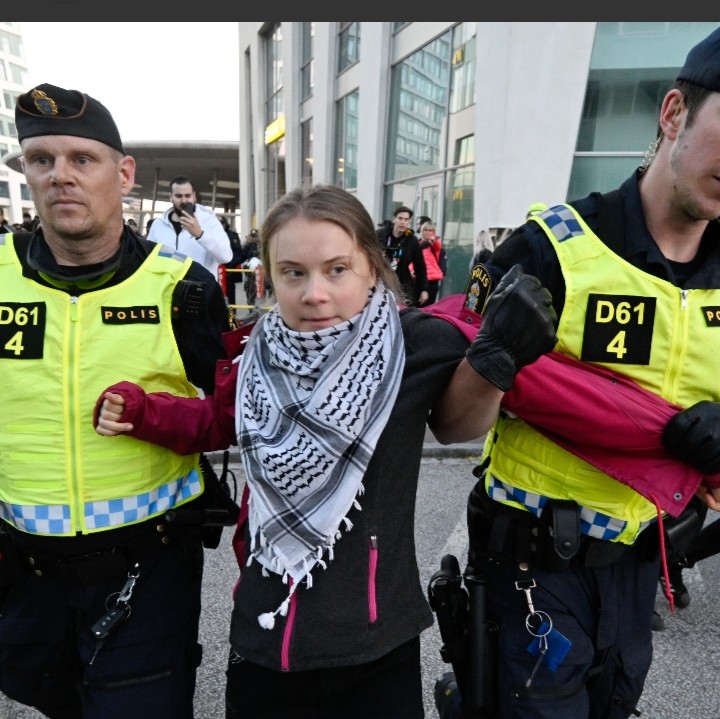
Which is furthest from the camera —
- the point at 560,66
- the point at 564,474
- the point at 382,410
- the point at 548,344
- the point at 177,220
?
the point at 560,66

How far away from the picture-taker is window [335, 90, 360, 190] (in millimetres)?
14852

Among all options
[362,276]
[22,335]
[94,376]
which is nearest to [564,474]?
[362,276]

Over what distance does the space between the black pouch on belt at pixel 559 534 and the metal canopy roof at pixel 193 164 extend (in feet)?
90.4

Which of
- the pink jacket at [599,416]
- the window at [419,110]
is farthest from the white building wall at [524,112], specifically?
the pink jacket at [599,416]

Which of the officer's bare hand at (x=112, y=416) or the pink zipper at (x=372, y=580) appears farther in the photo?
the officer's bare hand at (x=112, y=416)

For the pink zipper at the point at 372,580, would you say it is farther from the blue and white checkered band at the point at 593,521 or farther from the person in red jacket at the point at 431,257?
the person in red jacket at the point at 431,257

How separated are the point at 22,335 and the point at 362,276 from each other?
0.91 meters

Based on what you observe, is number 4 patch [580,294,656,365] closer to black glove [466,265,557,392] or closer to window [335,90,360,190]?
black glove [466,265,557,392]

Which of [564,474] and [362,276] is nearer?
[362,276]

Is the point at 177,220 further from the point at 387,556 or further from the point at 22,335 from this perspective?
the point at 387,556

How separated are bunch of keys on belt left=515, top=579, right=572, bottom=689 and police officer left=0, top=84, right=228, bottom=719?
0.97 metres

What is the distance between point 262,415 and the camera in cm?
128

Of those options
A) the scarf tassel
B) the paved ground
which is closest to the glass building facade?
the paved ground

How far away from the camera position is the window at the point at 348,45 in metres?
14.2
